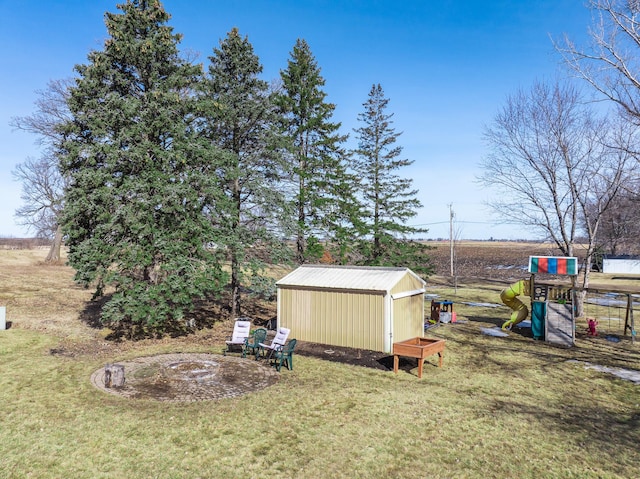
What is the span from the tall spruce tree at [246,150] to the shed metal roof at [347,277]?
8.93 ft

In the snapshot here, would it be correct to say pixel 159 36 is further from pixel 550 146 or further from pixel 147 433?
pixel 550 146

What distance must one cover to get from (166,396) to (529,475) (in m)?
7.82

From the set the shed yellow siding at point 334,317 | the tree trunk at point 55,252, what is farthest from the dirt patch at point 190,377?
the tree trunk at point 55,252

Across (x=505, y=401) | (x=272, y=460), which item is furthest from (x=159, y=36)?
(x=505, y=401)

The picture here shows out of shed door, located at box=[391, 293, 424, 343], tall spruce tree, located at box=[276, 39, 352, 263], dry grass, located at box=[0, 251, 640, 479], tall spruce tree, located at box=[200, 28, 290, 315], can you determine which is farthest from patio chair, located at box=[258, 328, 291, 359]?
tall spruce tree, located at box=[276, 39, 352, 263]

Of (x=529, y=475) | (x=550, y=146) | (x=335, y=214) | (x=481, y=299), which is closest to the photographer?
(x=529, y=475)

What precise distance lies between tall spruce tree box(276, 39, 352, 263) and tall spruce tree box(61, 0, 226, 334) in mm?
7468

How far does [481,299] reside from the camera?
1127 inches

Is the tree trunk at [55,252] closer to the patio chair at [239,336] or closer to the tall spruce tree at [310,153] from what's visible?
the tall spruce tree at [310,153]

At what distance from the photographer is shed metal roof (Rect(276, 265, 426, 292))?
14273mm

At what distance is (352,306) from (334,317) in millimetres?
874

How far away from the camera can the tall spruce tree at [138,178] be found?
1450 cm

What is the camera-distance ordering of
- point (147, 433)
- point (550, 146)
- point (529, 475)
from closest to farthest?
point (529, 475) < point (147, 433) < point (550, 146)

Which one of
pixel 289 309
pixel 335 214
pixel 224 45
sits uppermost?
pixel 224 45
